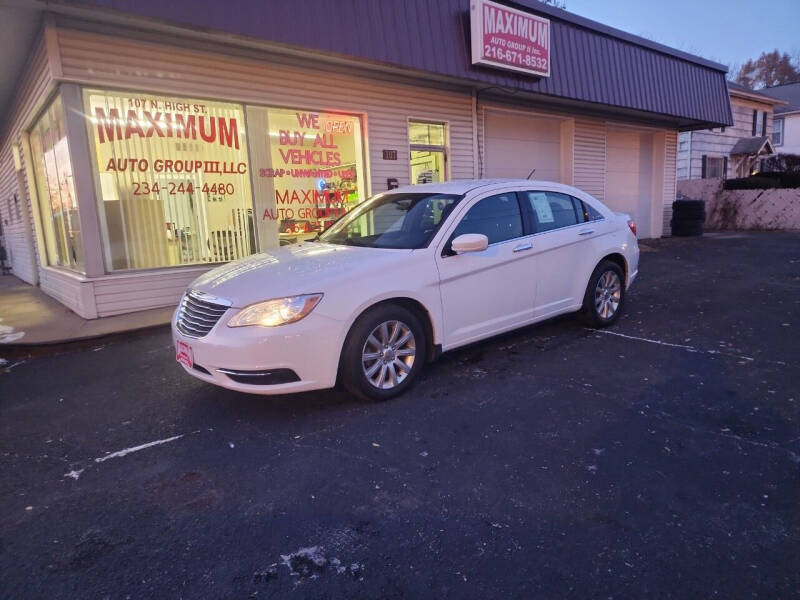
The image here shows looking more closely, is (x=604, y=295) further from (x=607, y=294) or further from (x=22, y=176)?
(x=22, y=176)

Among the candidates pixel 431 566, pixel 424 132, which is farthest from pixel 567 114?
pixel 431 566

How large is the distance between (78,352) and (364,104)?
233 inches

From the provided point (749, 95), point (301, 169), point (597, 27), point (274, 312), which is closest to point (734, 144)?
point (749, 95)

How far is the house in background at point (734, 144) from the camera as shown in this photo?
905 inches

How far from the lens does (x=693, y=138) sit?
22.9 m

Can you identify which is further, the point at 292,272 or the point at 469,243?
the point at 469,243

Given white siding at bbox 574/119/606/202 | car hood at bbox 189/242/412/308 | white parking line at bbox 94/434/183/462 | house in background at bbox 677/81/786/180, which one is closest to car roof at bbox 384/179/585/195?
car hood at bbox 189/242/412/308

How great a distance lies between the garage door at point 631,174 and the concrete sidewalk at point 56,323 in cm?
1219

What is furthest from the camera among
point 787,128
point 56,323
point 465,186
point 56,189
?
point 787,128

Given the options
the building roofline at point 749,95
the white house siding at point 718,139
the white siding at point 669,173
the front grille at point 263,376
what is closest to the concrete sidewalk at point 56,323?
the front grille at point 263,376

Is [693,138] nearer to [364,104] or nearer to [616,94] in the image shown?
[616,94]

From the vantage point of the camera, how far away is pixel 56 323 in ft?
21.8

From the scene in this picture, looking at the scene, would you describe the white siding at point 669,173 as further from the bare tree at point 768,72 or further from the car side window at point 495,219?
the bare tree at point 768,72

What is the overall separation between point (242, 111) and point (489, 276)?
5356mm
